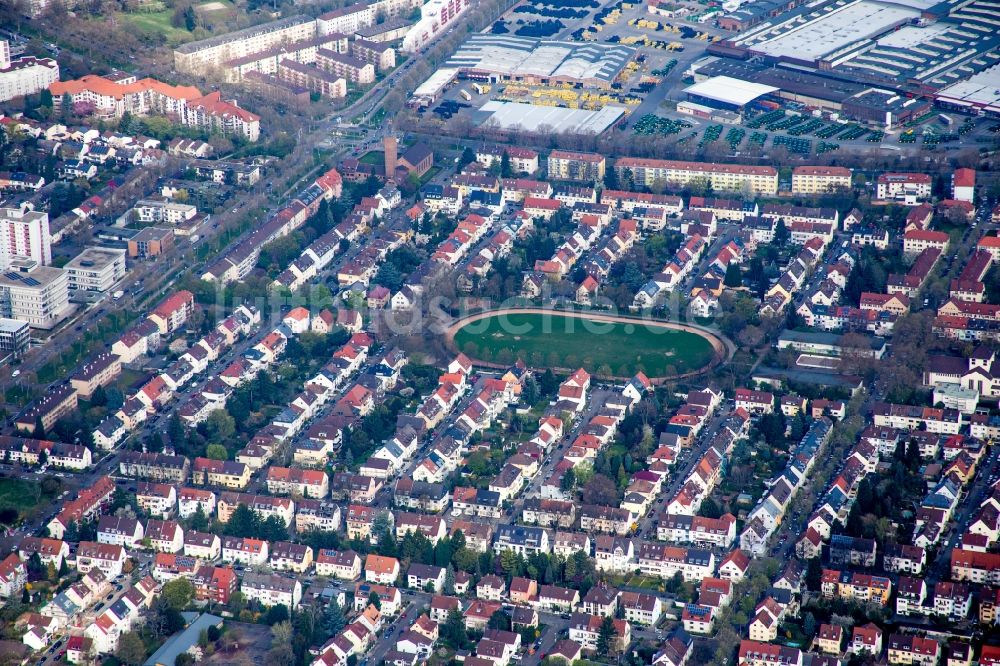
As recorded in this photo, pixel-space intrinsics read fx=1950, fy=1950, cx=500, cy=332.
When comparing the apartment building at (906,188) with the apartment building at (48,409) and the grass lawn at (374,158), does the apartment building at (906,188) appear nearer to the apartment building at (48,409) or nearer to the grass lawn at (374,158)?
the grass lawn at (374,158)

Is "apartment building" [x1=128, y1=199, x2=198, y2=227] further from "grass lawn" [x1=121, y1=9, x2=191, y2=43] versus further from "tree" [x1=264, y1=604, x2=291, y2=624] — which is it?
"tree" [x1=264, y1=604, x2=291, y2=624]

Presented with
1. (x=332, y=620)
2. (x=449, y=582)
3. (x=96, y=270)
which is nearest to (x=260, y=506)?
(x=332, y=620)

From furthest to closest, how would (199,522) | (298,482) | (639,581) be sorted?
(298,482) < (199,522) < (639,581)

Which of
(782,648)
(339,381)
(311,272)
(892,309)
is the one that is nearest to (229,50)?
(311,272)

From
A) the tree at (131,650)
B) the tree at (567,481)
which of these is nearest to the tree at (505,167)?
the tree at (567,481)

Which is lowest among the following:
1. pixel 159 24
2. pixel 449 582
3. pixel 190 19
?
pixel 449 582

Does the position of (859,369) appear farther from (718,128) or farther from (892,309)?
(718,128)

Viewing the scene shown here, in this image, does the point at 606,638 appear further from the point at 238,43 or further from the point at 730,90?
the point at 238,43
